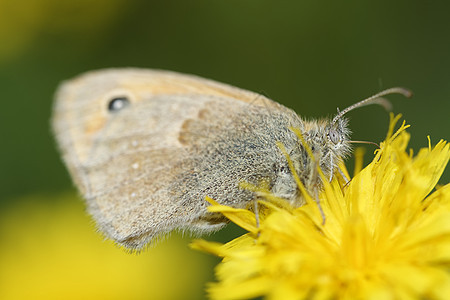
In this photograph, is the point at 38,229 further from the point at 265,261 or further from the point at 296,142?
the point at 265,261

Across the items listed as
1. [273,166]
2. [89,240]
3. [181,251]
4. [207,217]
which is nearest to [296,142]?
[273,166]

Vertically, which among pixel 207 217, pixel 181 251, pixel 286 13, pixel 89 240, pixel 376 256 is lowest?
pixel 376 256

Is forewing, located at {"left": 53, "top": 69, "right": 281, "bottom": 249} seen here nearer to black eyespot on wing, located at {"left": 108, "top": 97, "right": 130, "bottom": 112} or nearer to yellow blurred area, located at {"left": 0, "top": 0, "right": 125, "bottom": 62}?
black eyespot on wing, located at {"left": 108, "top": 97, "right": 130, "bottom": 112}

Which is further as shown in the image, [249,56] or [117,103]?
[249,56]

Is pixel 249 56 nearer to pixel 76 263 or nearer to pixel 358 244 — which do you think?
pixel 76 263

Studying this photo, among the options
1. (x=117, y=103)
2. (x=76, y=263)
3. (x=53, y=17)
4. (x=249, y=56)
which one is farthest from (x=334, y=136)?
(x=53, y=17)

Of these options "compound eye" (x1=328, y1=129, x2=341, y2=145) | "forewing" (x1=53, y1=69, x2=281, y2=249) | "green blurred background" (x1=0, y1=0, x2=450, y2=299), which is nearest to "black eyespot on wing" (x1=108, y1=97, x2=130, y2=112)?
"forewing" (x1=53, y1=69, x2=281, y2=249)

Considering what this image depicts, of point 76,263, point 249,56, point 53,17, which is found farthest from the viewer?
point 53,17
